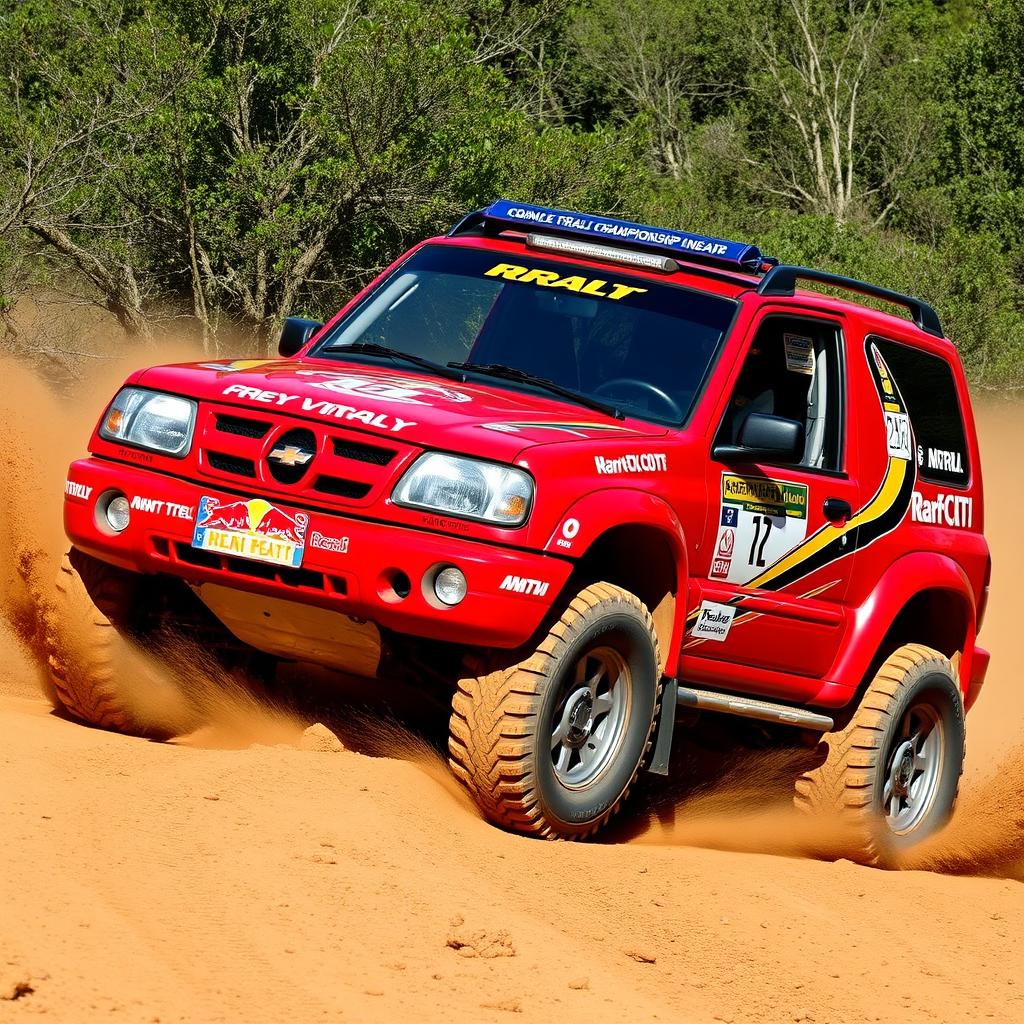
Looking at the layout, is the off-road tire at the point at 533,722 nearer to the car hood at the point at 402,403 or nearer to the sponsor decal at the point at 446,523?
the sponsor decal at the point at 446,523

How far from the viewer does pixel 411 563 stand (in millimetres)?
5168

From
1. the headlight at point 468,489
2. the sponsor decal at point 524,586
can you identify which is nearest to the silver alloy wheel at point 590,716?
the sponsor decal at point 524,586

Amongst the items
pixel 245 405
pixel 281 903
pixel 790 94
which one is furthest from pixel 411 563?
pixel 790 94

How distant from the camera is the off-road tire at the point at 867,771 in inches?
273


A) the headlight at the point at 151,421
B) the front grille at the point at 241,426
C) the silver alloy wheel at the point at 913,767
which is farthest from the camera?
the silver alloy wheel at the point at 913,767

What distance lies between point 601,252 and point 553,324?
1.31ft

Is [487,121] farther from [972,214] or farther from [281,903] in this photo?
[972,214]

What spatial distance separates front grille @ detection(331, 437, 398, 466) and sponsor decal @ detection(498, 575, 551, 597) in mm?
538

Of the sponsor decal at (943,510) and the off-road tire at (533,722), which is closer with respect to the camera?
the off-road tire at (533,722)

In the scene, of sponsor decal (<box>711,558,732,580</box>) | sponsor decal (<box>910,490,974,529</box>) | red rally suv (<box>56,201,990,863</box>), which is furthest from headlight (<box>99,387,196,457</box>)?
sponsor decal (<box>910,490,974,529</box>)

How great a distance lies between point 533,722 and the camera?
5324mm

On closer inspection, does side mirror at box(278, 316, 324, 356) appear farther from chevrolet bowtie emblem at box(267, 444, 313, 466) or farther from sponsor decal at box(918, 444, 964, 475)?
sponsor decal at box(918, 444, 964, 475)

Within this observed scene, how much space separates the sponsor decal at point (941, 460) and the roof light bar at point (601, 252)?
1.50m

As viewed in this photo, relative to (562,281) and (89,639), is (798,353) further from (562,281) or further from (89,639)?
(89,639)
